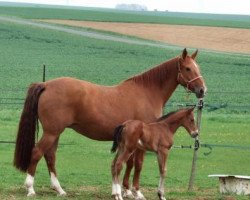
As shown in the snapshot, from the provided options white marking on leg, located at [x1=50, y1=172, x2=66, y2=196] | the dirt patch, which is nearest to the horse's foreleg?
white marking on leg, located at [x1=50, y1=172, x2=66, y2=196]

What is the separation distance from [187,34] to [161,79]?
68994 mm

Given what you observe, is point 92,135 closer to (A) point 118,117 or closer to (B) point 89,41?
(A) point 118,117

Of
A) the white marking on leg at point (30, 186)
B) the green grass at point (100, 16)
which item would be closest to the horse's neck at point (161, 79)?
the white marking on leg at point (30, 186)

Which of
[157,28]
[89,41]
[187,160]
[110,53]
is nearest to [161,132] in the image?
[187,160]

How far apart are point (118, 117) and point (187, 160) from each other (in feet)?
21.5

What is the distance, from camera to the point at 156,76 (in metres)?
12.9

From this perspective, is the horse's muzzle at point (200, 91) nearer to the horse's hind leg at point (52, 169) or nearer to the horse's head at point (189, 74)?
the horse's head at point (189, 74)

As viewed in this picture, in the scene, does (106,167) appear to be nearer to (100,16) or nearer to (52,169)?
(52,169)

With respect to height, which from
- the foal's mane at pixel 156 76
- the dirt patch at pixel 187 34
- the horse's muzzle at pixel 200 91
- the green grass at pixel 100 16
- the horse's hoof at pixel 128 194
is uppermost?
the foal's mane at pixel 156 76

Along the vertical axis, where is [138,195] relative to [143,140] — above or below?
below

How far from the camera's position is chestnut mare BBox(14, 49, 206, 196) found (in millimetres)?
12219

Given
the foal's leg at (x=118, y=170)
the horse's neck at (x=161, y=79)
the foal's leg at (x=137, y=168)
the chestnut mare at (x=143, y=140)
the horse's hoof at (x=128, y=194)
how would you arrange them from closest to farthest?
the chestnut mare at (x=143, y=140)
the foal's leg at (x=118, y=170)
the foal's leg at (x=137, y=168)
the horse's hoof at (x=128, y=194)
the horse's neck at (x=161, y=79)

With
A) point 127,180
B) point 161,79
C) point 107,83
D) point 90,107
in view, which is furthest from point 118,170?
point 107,83

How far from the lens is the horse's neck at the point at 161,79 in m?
12.8
